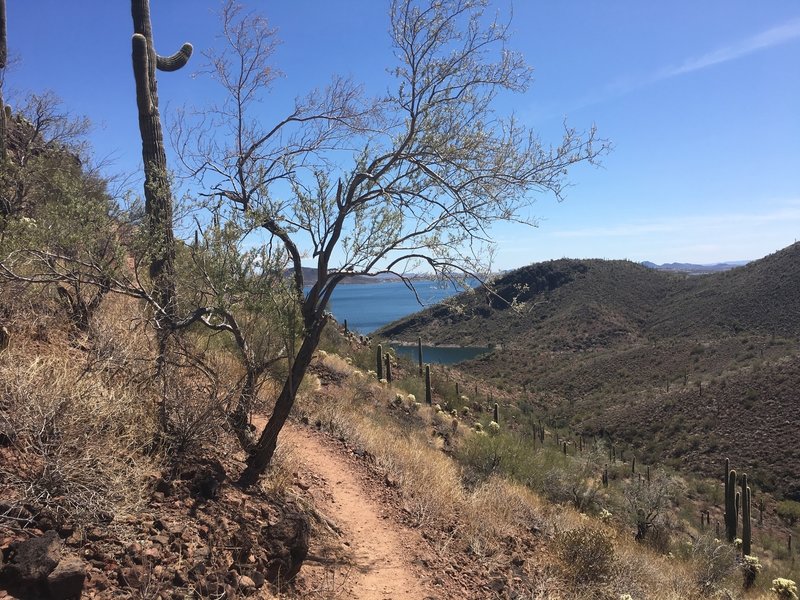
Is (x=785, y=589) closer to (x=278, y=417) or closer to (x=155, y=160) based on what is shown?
(x=278, y=417)

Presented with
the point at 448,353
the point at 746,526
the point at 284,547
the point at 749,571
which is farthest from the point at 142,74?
the point at 448,353

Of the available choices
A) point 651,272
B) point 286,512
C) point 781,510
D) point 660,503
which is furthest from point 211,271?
point 651,272

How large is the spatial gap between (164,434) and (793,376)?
3667 cm

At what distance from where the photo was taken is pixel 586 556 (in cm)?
654

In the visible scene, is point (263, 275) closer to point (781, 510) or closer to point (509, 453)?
point (509, 453)

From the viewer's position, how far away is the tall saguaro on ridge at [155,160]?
5621mm

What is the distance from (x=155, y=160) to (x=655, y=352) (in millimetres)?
47901

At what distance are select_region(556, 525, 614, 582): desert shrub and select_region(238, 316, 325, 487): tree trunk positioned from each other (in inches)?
149

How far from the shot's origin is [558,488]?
12.0 meters

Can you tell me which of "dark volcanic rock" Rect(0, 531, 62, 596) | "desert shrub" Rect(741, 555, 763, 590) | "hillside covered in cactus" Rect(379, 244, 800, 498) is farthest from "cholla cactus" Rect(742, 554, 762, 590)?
"dark volcanic rock" Rect(0, 531, 62, 596)

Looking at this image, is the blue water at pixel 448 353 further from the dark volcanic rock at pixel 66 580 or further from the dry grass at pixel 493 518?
the dark volcanic rock at pixel 66 580

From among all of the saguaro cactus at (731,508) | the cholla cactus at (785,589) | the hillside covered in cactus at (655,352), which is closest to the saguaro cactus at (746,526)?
the saguaro cactus at (731,508)

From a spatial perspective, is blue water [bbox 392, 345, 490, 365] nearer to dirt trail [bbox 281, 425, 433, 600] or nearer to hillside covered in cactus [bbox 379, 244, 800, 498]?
hillside covered in cactus [bbox 379, 244, 800, 498]

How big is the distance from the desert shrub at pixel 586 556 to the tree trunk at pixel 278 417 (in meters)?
3.77
